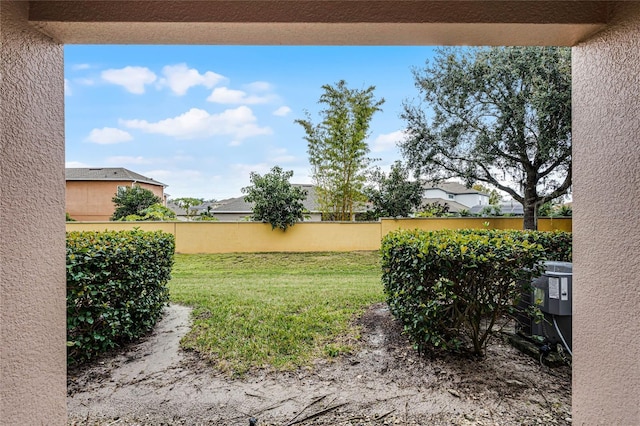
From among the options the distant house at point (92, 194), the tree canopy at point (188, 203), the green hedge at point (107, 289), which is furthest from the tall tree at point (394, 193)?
the distant house at point (92, 194)

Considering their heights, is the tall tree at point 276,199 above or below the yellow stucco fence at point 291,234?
above

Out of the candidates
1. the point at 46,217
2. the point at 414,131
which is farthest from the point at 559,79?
the point at 46,217

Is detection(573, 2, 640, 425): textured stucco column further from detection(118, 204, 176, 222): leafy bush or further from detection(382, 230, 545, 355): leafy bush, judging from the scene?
detection(118, 204, 176, 222): leafy bush

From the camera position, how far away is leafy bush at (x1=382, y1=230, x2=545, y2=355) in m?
2.47

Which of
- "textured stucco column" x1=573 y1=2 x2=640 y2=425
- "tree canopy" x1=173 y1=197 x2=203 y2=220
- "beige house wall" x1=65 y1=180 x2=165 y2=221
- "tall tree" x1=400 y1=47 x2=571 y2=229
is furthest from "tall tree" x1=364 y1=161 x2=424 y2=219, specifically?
"beige house wall" x1=65 y1=180 x2=165 y2=221

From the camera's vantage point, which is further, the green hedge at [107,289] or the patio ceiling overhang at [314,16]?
the green hedge at [107,289]

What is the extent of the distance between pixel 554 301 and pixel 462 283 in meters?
0.76

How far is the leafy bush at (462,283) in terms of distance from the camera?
97.3 inches

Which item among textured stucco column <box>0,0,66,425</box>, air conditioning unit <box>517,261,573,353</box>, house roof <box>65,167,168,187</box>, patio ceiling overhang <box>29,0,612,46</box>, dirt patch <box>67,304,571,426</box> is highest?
house roof <box>65,167,168,187</box>

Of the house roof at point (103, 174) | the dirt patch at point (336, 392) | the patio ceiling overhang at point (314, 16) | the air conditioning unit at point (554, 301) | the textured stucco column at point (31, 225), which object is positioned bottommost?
the dirt patch at point (336, 392)

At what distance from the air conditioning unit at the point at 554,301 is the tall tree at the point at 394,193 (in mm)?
7680

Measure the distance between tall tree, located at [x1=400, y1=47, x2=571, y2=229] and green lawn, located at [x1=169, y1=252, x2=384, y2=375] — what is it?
400 centimetres

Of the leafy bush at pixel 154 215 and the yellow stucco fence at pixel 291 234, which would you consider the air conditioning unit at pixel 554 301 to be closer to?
the yellow stucco fence at pixel 291 234

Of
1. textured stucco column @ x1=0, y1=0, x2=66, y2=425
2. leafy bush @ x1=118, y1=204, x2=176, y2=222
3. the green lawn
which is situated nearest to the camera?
textured stucco column @ x1=0, y1=0, x2=66, y2=425
